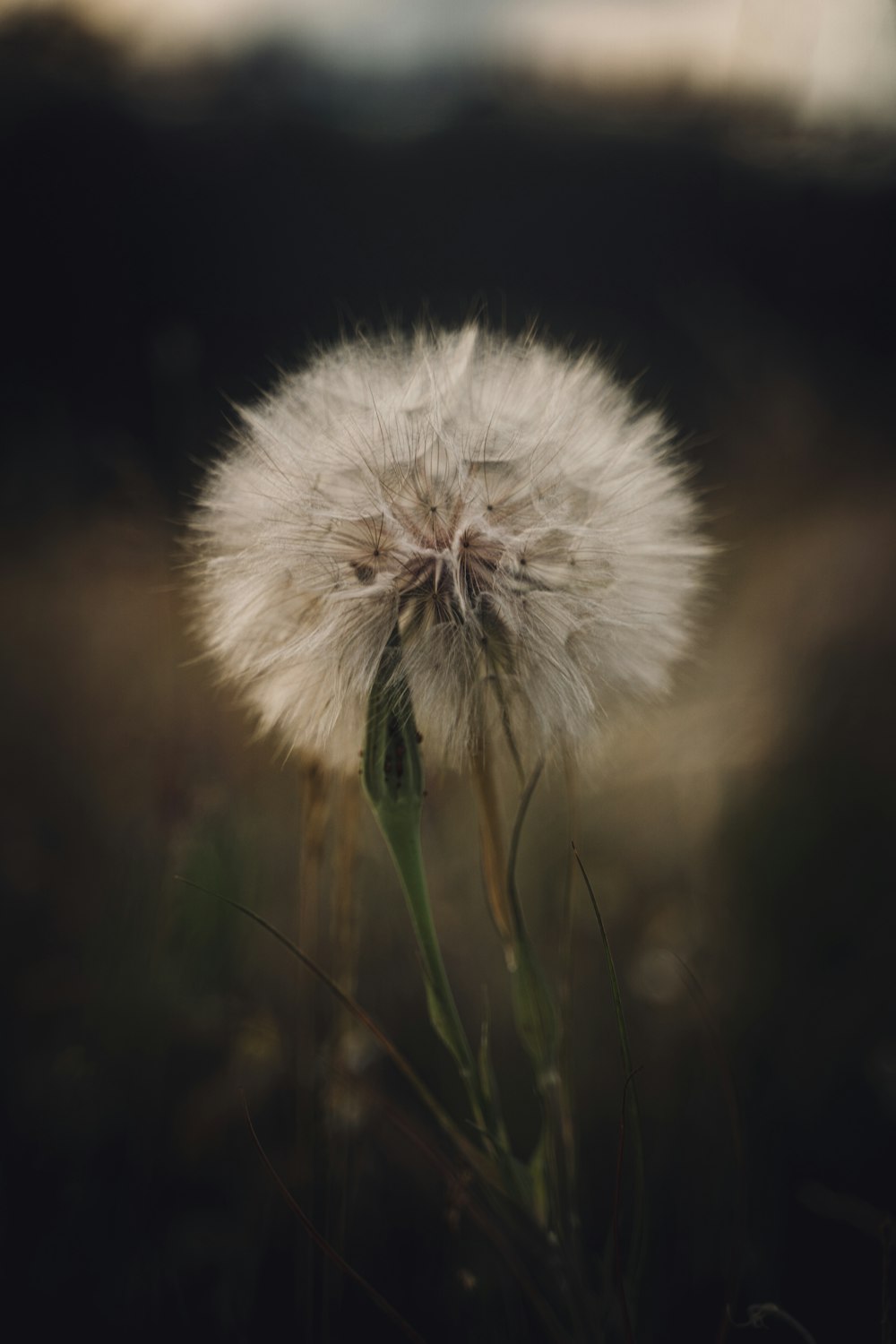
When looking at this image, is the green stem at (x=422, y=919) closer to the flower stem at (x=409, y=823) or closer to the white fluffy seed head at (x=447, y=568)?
the flower stem at (x=409, y=823)

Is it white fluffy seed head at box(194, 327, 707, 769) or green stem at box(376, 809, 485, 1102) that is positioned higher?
white fluffy seed head at box(194, 327, 707, 769)

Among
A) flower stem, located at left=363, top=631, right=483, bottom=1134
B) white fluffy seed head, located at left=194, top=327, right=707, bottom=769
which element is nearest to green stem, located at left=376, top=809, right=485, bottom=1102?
flower stem, located at left=363, top=631, right=483, bottom=1134

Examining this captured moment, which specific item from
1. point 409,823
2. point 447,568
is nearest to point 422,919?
point 409,823

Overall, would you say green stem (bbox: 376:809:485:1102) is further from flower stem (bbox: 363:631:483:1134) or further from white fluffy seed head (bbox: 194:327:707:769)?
white fluffy seed head (bbox: 194:327:707:769)

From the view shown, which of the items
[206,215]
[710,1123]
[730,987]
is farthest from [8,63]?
[710,1123]

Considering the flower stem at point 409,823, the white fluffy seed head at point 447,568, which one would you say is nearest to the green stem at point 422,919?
the flower stem at point 409,823
